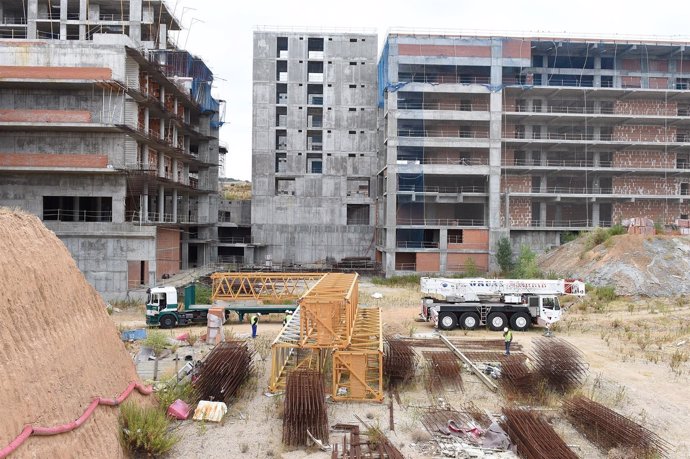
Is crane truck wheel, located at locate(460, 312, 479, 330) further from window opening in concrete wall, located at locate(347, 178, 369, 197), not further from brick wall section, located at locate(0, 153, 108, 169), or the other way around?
window opening in concrete wall, located at locate(347, 178, 369, 197)

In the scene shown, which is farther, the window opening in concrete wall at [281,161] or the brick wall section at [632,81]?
the window opening in concrete wall at [281,161]

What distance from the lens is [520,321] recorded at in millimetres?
24125

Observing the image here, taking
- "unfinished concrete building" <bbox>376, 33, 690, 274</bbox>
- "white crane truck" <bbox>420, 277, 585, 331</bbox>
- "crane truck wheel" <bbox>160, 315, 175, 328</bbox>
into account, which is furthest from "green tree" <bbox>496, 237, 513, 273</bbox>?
"crane truck wheel" <bbox>160, 315, 175, 328</bbox>

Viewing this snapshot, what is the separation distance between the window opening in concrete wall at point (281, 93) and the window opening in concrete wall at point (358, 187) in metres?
10.9

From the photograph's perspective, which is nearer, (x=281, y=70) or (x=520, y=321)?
(x=520, y=321)

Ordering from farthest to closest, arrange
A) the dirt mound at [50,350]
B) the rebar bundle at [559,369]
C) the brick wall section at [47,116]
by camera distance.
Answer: the brick wall section at [47,116] → the rebar bundle at [559,369] → the dirt mound at [50,350]

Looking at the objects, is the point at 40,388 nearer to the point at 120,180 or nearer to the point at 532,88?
the point at 120,180

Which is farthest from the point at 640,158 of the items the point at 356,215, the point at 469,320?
the point at 469,320

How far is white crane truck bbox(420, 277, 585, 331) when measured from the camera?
2394 centimetres

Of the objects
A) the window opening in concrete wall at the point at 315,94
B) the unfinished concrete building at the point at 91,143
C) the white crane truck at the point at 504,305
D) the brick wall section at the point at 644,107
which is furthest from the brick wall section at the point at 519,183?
the unfinished concrete building at the point at 91,143

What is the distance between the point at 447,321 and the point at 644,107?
3775 cm

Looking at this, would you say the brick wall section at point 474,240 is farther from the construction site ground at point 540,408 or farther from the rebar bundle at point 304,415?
the rebar bundle at point 304,415

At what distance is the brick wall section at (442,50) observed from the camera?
44.6 meters

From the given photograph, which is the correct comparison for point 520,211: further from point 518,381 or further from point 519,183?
point 518,381
